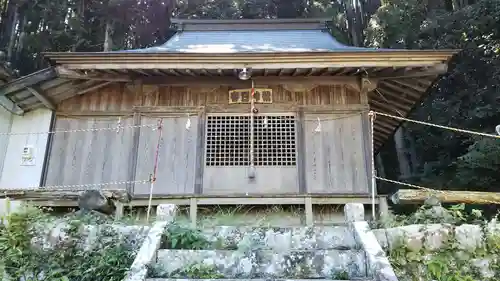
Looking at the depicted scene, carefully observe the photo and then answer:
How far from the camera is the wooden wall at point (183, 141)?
8516mm

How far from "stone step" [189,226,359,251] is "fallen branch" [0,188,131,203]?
8.59 ft

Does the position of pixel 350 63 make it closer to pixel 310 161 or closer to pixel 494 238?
pixel 310 161

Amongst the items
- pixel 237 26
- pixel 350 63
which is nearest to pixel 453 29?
pixel 237 26

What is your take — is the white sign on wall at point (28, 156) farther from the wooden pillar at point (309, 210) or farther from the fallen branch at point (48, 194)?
the wooden pillar at point (309, 210)

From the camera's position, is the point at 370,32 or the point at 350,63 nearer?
the point at 350,63

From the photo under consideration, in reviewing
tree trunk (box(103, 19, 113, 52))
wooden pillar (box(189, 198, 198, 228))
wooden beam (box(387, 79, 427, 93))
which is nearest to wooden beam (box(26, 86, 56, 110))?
wooden pillar (box(189, 198, 198, 228))

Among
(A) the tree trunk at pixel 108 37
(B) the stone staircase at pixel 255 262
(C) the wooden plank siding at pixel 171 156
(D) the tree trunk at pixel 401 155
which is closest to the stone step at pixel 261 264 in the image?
(B) the stone staircase at pixel 255 262

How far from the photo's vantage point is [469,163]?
11.3 meters

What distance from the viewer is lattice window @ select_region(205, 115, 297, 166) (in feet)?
28.7

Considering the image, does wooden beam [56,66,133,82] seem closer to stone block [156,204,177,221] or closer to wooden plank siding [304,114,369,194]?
wooden plank siding [304,114,369,194]

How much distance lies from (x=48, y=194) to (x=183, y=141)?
8.64 ft

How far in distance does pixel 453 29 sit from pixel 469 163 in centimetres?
559

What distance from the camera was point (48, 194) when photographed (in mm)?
7168

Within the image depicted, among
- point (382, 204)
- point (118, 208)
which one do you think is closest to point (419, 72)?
point (382, 204)
